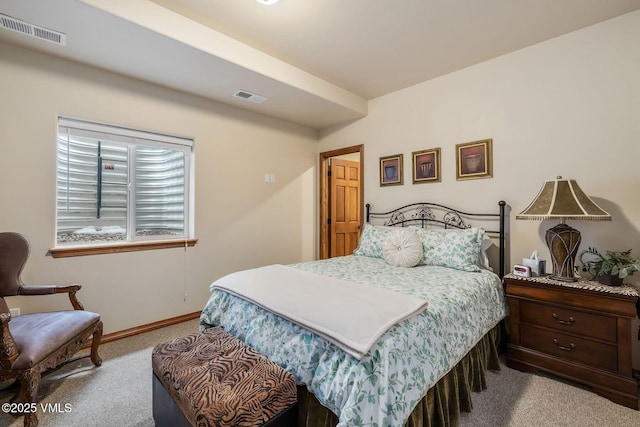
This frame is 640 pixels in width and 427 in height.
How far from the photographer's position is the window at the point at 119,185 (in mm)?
2514

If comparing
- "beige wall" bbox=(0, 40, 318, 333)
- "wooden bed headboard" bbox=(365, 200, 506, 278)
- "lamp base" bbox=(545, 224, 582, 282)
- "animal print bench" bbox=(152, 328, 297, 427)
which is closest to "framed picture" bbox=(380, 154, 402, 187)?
"wooden bed headboard" bbox=(365, 200, 506, 278)

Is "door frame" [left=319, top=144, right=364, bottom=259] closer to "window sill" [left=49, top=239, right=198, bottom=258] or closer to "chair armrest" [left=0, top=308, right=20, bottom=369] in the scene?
"window sill" [left=49, top=239, right=198, bottom=258]

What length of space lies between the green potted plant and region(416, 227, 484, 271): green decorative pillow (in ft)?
2.38

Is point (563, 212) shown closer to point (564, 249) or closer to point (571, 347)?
point (564, 249)

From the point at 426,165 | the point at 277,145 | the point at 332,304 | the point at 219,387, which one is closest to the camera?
the point at 219,387

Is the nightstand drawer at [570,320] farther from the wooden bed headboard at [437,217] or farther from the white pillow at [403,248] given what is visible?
the white pillow at [403,248]

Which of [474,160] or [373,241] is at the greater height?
[474,160]

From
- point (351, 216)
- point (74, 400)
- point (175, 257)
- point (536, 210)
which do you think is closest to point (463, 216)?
point (536, 210)

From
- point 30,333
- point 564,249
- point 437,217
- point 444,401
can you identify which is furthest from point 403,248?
point 30,333

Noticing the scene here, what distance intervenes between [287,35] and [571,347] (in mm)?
3148

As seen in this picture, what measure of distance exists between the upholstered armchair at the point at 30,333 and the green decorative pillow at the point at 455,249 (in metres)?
2.69

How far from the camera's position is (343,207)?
14.8 feet

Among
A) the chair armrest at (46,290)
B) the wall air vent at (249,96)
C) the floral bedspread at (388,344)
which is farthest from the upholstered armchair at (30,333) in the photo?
the wall air vent at (249,96)

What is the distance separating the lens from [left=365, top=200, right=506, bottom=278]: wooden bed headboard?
104 inches
